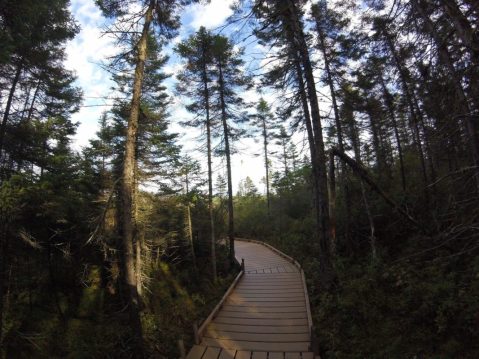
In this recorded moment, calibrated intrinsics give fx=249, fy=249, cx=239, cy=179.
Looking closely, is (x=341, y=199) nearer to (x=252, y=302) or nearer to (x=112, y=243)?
(x=252, y=302)

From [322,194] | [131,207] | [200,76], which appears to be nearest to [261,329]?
[322,194]

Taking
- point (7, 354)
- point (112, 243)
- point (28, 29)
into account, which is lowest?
point (7, 354)

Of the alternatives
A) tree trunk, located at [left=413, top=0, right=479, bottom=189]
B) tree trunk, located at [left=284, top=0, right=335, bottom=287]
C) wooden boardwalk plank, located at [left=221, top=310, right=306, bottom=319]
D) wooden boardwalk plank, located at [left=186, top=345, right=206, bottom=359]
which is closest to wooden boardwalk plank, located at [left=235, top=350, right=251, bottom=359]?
wooden boardwalk plank, located at [left=186, top=345, right=206, bottom=359]

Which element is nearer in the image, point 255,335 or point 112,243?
point 255,335

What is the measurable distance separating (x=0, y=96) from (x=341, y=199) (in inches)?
Answer: 660

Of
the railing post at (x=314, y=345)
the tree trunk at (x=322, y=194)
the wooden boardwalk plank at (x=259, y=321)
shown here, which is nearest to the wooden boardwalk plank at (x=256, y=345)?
the railing post at (x=314, y=345)

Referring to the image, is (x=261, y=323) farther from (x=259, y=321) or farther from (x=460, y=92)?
(x=460, y=92)

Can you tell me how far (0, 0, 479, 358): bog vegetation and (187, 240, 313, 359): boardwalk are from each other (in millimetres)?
679

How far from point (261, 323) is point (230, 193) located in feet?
25.2

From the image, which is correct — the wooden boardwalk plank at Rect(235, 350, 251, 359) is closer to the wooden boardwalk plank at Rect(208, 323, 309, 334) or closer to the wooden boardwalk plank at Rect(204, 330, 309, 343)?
the wooden boardwalk plank at Rect(204, 330, 309, 343)

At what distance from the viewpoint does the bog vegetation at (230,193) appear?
360 cm

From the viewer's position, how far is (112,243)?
12133 mm

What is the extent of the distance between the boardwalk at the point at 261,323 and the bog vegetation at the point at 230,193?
68 centimetres

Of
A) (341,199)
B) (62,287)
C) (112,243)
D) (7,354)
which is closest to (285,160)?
(341,199)
